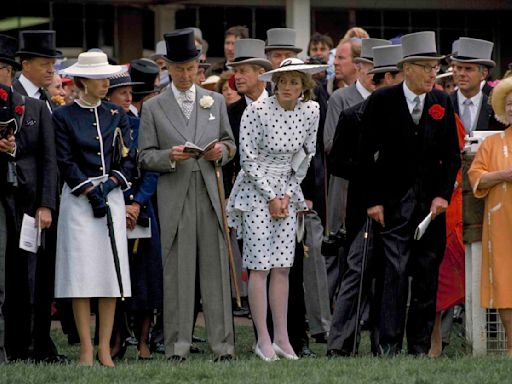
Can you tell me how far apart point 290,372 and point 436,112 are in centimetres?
266

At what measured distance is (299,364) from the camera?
11.6m

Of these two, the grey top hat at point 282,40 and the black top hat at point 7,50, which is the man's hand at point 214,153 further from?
the grey top hat at point 282,40

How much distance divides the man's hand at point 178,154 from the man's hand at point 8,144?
3.91ft

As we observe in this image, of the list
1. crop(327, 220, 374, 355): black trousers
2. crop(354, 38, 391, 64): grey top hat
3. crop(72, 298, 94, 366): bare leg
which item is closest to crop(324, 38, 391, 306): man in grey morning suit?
crop(354, 38, 391, 64): grey top hat

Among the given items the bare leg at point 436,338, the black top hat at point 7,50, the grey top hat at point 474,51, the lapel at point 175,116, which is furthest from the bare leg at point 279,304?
the grey top hat at point 474,51

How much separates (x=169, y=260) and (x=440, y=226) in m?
2.12

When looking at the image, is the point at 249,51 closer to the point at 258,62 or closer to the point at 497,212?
the point at 258,62

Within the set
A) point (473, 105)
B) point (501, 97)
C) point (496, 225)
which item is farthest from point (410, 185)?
point (473, 105)

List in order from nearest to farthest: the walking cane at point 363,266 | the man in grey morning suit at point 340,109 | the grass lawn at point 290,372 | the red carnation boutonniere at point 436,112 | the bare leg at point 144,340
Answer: the grass lawn at point 290,372 < the red carnation boutonniere at point 436,112 < the walking cane at point 363,266 < the bare leg at point 144,340 < the man in grey morning suit at point 340,109

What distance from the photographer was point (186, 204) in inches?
493

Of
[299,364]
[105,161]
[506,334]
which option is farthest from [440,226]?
[105,161]

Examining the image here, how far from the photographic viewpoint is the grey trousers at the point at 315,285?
1412cm

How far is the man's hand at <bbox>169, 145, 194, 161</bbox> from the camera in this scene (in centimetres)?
1232

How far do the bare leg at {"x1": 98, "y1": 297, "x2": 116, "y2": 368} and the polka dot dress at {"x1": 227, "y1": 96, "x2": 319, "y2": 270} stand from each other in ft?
4.06
